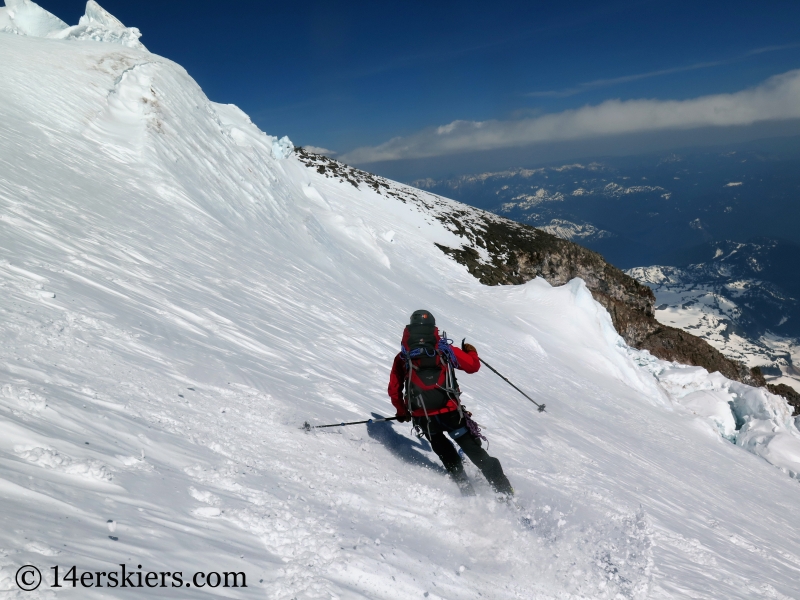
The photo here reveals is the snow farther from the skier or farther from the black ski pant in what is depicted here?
the black ski pant

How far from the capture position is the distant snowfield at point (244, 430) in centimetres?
336

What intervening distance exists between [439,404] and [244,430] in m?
2.49

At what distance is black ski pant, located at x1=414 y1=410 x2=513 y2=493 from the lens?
232 inches

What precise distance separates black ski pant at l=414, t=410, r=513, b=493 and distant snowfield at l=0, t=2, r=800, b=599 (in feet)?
1.05

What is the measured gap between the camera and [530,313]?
2689 cm

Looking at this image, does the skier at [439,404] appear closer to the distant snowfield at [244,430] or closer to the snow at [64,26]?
the distant snowfield at [244,430]

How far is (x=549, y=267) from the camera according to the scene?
51.2 m

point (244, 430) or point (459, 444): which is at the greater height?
point (459, 444)

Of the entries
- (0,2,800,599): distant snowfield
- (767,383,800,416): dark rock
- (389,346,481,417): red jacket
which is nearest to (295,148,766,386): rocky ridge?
(767,383,800,416): dark rock

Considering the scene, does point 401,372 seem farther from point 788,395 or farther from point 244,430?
point 788,395

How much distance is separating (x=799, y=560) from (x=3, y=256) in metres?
15.1

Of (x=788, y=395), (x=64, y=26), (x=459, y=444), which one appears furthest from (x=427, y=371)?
(x=788, y=395)

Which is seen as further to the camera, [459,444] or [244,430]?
[459,444]

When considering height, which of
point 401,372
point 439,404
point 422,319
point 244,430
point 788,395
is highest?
point 788,395
